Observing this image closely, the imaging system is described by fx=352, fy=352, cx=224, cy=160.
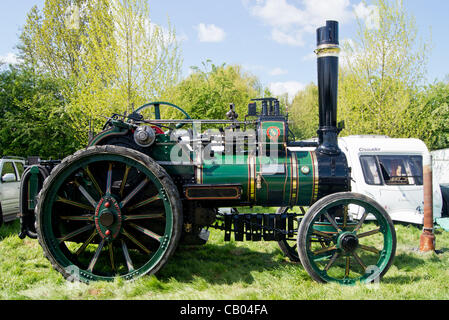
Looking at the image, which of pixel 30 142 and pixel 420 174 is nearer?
pixel 420 174

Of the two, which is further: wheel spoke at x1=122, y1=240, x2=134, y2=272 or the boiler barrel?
the boiler barrel

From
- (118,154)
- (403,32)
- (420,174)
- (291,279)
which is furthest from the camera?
(403,32)

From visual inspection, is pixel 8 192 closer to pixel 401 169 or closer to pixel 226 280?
pixel 226 280

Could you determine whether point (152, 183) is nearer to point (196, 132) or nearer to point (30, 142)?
point (196, 132)

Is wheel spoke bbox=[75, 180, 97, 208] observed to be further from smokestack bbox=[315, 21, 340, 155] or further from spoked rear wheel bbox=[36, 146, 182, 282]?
smokestack bbox=[315, 21, 340, 155]

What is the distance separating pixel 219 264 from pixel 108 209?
180 cm

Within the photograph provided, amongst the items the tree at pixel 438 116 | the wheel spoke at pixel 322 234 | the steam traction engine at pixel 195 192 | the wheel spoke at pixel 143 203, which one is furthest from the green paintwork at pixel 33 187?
the tree at pixel 438 116

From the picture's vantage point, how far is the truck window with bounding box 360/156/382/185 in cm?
857

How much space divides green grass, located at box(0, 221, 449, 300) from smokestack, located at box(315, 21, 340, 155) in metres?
1.72


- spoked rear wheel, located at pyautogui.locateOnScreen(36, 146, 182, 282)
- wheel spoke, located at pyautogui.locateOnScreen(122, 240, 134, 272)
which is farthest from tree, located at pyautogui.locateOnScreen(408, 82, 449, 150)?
wheel spoke, located at pyautogui.locateOnScreen(122, 240, 134, 272)
